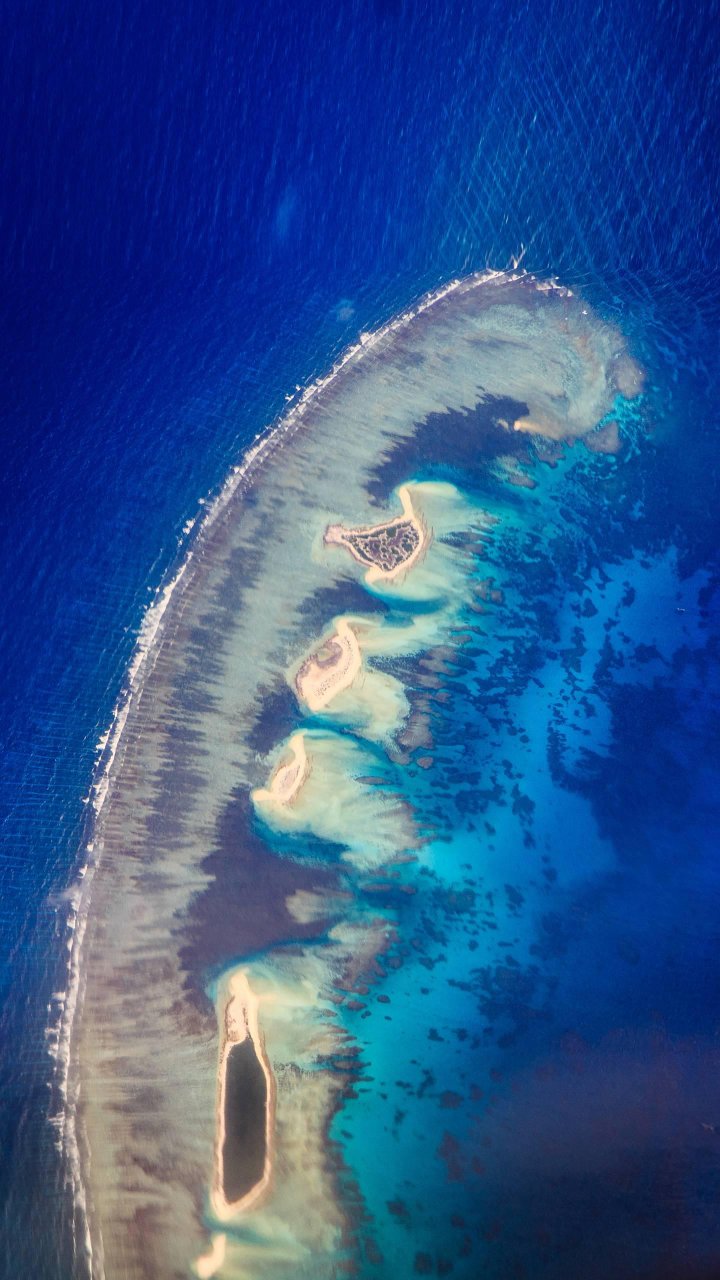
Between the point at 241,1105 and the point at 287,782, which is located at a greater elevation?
the point at 287,782

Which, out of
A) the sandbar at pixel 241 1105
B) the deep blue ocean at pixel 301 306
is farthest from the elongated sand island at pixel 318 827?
the deep blue ocean at pixel 301 306

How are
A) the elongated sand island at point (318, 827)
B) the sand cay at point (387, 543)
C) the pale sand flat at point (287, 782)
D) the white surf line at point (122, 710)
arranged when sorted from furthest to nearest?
the sand cay at point (387, 543)
the pale sand flat at point (287, 782)
the white surf line at point (122, 710)
the elongated sand island at point (318, 827)

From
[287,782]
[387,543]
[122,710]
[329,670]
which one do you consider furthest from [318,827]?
[387,543]

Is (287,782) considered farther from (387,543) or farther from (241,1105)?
(241,1105)

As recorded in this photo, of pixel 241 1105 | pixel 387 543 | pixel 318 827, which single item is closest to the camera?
pixel 241 1105

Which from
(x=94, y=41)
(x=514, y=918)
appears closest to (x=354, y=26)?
(x=94, y=41)

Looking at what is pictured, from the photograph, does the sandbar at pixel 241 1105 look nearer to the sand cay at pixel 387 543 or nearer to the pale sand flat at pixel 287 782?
the pale sand flat at pixel 287 782
